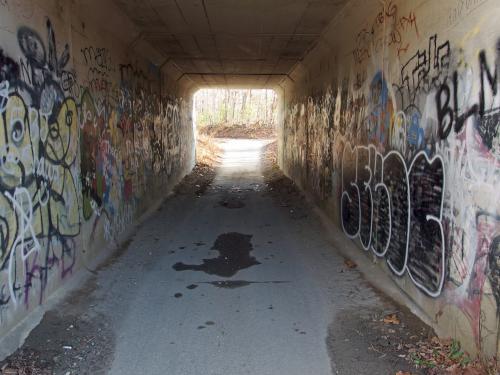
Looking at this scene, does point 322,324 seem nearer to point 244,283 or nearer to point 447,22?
point 244,283

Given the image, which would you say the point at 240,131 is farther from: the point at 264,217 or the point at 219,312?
the point at 219,312

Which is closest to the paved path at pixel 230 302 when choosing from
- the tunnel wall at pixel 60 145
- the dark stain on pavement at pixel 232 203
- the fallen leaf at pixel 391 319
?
the fallen leaf at pixel 391 319

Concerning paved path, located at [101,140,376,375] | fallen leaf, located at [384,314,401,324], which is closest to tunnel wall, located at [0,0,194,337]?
paved path, located at [101,140,376,375]

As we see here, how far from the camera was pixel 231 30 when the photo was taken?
9008 mm

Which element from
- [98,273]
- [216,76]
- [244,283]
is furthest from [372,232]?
[216,76]

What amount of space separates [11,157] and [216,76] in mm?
11843

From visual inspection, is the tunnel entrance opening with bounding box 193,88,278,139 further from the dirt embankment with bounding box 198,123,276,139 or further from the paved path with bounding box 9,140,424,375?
the paved path with bounding box 9,140,424,375

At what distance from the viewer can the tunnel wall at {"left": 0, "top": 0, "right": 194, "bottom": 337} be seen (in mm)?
4355

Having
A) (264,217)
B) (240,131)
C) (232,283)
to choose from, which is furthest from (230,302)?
(240,131)

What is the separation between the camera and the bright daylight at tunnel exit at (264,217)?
3898 mm

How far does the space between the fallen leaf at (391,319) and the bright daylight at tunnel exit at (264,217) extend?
0.08 ft

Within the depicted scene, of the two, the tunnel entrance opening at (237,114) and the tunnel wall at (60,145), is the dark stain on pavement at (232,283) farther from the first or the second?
the tunnel entrance opening at (237,114)

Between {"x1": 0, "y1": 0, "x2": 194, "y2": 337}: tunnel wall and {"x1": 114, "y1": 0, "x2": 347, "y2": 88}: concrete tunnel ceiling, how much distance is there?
0.70 meters

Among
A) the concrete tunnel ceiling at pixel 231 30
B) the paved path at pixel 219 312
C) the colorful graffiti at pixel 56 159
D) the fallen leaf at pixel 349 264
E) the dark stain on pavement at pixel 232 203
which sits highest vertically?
the concrete tunnel ceiling at pixel 231 30
